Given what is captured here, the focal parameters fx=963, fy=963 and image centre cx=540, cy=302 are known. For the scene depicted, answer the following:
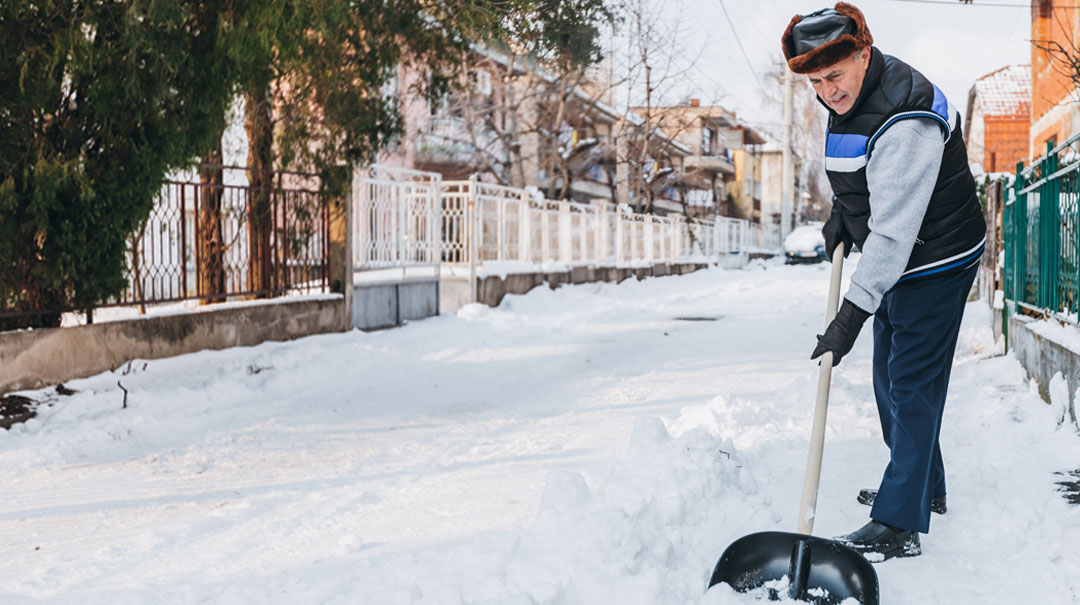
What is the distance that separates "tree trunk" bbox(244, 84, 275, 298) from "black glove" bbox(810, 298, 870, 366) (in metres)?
7.22

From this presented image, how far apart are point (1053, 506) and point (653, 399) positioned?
3329mm

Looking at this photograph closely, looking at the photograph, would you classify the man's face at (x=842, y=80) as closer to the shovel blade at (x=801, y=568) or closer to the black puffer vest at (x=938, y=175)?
the black puffer vest at (x=938, y=175)

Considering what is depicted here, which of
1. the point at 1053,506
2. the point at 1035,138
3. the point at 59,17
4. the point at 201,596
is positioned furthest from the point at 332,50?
the point at 1035,138

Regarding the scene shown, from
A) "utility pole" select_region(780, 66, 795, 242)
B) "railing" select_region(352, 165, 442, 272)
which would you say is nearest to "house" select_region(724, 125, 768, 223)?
"utility pole" select_region(780, 66, 795, 242)

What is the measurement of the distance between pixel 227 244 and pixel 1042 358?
6956 mm

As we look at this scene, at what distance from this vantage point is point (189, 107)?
22.8 ft

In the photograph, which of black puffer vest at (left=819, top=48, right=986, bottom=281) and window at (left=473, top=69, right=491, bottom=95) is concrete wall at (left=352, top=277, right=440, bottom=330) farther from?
black puffer vest at (left=819, top=48, right=986, bottom=281)

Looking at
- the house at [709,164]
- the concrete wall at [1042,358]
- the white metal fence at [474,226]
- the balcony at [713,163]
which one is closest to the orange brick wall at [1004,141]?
the house at [709,164]

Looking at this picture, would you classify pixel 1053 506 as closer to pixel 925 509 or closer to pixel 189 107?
pixel 925 509

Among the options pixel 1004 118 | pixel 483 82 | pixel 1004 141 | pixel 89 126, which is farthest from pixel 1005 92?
pixel 89 126

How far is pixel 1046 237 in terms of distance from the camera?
6.79m

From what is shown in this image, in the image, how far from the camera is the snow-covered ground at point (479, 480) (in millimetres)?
3271

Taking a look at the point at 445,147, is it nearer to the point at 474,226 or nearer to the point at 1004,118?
the point at 474,226

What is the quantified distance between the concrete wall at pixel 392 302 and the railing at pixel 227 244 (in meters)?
0.66
